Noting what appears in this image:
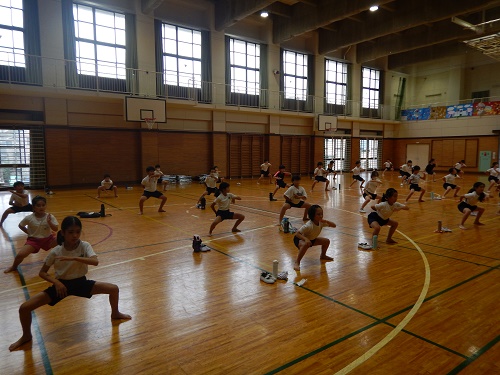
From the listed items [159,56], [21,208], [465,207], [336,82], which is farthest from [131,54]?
[465,207]

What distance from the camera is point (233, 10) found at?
808 inches

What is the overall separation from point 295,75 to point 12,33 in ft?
59.8

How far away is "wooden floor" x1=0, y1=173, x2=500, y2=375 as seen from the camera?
10.8 feet

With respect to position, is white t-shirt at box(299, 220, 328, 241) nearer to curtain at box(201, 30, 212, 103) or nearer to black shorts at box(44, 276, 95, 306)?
black shorts at box(44, 276, 95, 306)

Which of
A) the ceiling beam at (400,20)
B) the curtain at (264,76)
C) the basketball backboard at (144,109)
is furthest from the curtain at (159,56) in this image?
the ceiling beam at (400,20)

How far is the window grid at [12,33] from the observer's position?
53.3 ft

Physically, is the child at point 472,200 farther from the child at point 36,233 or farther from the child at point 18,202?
the child at point 18,202

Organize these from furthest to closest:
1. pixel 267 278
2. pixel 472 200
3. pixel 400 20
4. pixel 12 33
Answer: pixel 400 20
pixel 12 33
pixel 472 200
pixel 267 278

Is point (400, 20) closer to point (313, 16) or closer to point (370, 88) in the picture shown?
point (313, 16)

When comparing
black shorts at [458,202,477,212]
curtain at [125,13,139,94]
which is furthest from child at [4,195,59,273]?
curtain at [125,13,139,94]

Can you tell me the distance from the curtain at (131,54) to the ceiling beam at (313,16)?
32.9 ft

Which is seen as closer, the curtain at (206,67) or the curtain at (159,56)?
the curtain at (159,56)

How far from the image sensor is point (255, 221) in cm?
993

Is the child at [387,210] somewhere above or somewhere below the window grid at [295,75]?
below
